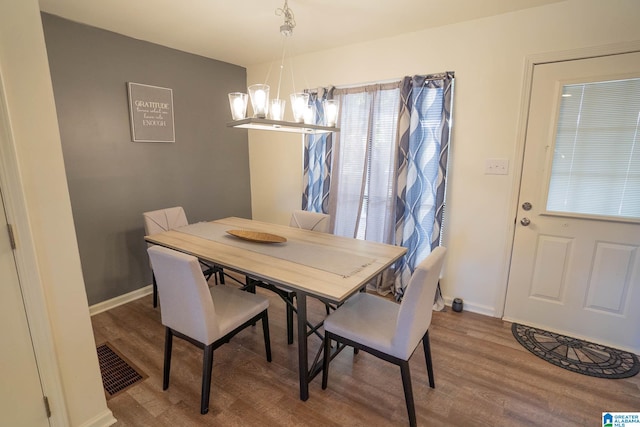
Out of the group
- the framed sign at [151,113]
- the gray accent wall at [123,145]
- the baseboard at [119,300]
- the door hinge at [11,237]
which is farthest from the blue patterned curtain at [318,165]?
the door hinge at [11,237]

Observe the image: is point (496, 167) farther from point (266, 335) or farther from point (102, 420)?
point (102, 420)

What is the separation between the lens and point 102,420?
160cm

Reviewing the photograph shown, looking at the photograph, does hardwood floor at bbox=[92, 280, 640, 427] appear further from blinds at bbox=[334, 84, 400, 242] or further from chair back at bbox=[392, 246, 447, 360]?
blinds at bbox=[334, 84, 400, 242]

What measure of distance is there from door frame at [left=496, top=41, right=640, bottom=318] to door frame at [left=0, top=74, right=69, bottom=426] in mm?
3056

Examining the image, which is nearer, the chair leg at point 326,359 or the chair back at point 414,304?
the chair back at point 414,304

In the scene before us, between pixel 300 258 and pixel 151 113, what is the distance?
226 cm

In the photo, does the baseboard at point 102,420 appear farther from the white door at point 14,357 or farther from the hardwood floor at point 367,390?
the white door at point 14,357

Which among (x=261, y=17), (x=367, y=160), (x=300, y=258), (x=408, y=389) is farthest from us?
(x=367, y=160)

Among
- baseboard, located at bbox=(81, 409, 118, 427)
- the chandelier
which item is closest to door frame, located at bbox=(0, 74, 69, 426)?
baseboard, located at bbox=(81, 409, 118, 427)

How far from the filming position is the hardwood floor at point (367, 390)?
1668 millimetres

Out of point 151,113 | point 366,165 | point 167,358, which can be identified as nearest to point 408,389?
point 167,358

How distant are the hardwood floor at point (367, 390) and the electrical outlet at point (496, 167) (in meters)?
1.33
